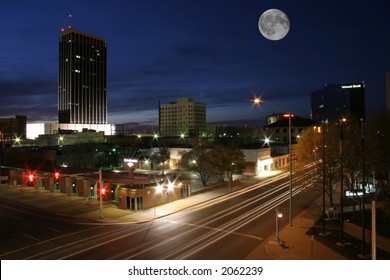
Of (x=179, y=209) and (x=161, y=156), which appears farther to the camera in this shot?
(x=161, y=156)

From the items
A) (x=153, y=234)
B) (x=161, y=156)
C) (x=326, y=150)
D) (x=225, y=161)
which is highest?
(x=326, y=150)

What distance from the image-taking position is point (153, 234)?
24828mm

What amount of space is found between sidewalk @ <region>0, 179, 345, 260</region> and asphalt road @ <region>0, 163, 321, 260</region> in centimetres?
105

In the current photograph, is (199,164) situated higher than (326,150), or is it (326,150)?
(326,150)

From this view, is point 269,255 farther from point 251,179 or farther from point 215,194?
point 251,179

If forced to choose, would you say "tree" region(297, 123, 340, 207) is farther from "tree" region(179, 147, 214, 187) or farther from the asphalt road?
"tree" region(179, 147, 214, 187)

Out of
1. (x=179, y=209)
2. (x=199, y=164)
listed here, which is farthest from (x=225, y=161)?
(x=179, y=209)

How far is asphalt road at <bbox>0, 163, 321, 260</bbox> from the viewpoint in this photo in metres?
20.7

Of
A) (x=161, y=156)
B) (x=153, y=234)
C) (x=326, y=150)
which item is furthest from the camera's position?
(x=161, y=156)

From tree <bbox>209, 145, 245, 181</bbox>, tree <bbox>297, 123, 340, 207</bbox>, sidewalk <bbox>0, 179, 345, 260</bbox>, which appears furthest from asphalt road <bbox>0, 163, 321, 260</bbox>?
tree <bbox>209, 145, 245, 181</bbox>

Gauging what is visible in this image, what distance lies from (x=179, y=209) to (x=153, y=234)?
8654 millimetres

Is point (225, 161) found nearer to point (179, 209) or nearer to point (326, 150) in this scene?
point (179, 209)

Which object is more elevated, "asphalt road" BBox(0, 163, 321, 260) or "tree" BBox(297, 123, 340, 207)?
"tree" BBox(297, 123, 340, 207)

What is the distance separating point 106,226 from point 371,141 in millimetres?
23502
